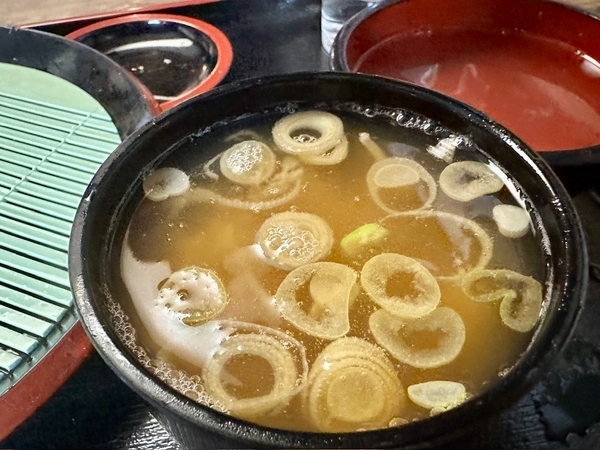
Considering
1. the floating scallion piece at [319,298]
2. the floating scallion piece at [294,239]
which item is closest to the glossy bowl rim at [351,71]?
the floating scallion piece at [294,239]

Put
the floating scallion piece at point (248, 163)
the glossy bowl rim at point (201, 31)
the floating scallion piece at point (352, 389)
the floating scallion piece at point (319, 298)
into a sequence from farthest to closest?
the glossy bowl rim at point (201, 31)
the floating scallion piece at point (248, 163)
the floating scallion piece at point (319, 298)
the floating scallion piece at point (352, 389)

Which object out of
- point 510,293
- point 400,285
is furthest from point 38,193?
point 510,293

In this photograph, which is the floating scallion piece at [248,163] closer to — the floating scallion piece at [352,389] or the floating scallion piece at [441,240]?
the floating scallion piece at [441,240]

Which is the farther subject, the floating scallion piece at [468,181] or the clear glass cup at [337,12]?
the clear glass cup at [337,12]

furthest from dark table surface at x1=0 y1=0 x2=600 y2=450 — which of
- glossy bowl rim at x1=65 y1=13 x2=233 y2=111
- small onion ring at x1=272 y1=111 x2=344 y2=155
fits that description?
glossy bowl rim at x1=65 y1=13 x2=233 y2=111

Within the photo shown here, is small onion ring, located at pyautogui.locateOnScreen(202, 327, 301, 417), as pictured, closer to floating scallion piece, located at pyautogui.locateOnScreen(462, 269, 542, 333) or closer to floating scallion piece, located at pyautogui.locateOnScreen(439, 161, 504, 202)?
floating scallion piece, located at pyautogui.locateOnScreen(462, 269, 542, 333)

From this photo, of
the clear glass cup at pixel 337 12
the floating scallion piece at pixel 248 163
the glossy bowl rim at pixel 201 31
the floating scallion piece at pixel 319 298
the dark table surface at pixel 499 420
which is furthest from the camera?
the clear glass cup at pixel 337 12

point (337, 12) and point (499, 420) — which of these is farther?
point (337, 12)

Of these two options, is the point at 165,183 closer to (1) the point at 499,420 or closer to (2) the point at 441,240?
(2) the point at 441,240
